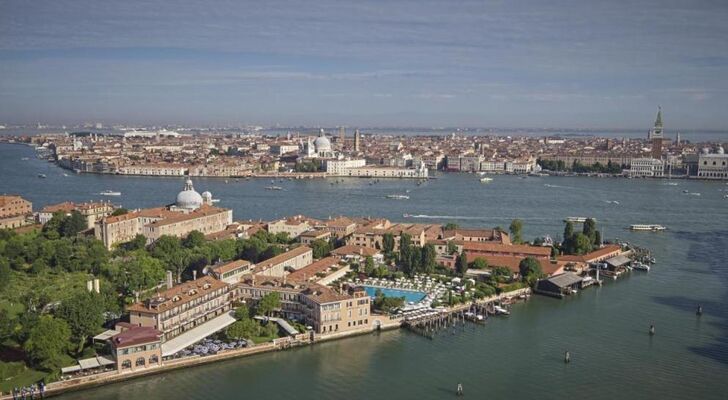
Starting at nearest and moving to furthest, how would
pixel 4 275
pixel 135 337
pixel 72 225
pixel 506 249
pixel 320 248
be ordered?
1. pixel 135 337
2. pixel 4 275
3. pixel 506 249
4. pixel 320 248
5. pixel 72 225

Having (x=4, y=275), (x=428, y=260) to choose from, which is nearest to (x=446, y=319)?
(x=428, y=260)

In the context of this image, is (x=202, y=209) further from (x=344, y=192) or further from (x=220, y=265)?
(x=344, y=192)

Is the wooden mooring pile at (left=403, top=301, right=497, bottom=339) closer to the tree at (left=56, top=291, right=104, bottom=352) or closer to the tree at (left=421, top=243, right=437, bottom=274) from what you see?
the tree at (left=421, top=243, right=437, bottom=274)

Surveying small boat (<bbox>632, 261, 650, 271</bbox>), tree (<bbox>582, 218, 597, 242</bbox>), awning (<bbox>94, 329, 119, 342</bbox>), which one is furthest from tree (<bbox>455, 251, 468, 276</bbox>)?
awning (<bbox>94, 329, 119, 342</bbox>)

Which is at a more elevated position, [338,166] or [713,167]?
[713,167]

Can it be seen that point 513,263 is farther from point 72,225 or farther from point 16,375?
point 72,225
